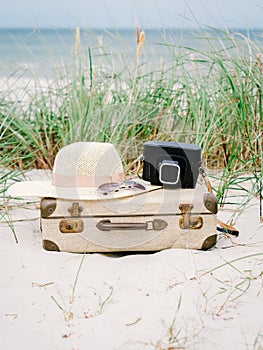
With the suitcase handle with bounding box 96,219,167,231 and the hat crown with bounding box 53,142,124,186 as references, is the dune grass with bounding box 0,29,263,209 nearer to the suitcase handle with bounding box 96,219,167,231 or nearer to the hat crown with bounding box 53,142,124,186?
the hat crown with bounding box 53,142,124,186

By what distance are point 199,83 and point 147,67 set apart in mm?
531

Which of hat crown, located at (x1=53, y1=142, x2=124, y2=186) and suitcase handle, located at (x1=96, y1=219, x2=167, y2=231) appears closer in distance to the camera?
suitcase handle, located at (x1=96, y1=219, x2=167, y2=231)

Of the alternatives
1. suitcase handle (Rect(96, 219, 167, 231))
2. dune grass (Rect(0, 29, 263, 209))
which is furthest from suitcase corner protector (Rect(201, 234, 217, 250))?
dune grass (Rect(0, 29, 263, 209))

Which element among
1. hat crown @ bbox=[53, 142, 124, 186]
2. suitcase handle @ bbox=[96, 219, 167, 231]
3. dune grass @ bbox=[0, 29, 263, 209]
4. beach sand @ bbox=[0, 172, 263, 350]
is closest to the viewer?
beach sand @ bbox=[0, 172, 263, 350]

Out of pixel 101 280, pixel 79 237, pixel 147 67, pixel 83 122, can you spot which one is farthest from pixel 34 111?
pixel 101 280

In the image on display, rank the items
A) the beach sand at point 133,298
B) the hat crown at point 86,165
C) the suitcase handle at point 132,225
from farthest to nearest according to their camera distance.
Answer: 1. the hat crown at point 86,165
2. the suitcase handle at point 132,225
3. the beach sand at point 133,298

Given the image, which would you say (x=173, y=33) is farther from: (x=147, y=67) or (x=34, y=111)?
(x=34, y=111)

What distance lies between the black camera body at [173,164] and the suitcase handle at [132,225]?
0.16 metres

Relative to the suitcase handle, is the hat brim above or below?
above

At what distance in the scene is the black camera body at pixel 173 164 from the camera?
2.07 metres

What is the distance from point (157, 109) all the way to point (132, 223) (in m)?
1.51

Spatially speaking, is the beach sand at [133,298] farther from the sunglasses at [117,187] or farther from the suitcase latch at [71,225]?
the sunglasses at [117,187]

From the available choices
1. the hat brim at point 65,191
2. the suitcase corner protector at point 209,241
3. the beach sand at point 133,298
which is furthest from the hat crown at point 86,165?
the suitcase corner protector at point 209,241

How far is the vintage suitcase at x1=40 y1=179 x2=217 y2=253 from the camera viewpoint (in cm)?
202
